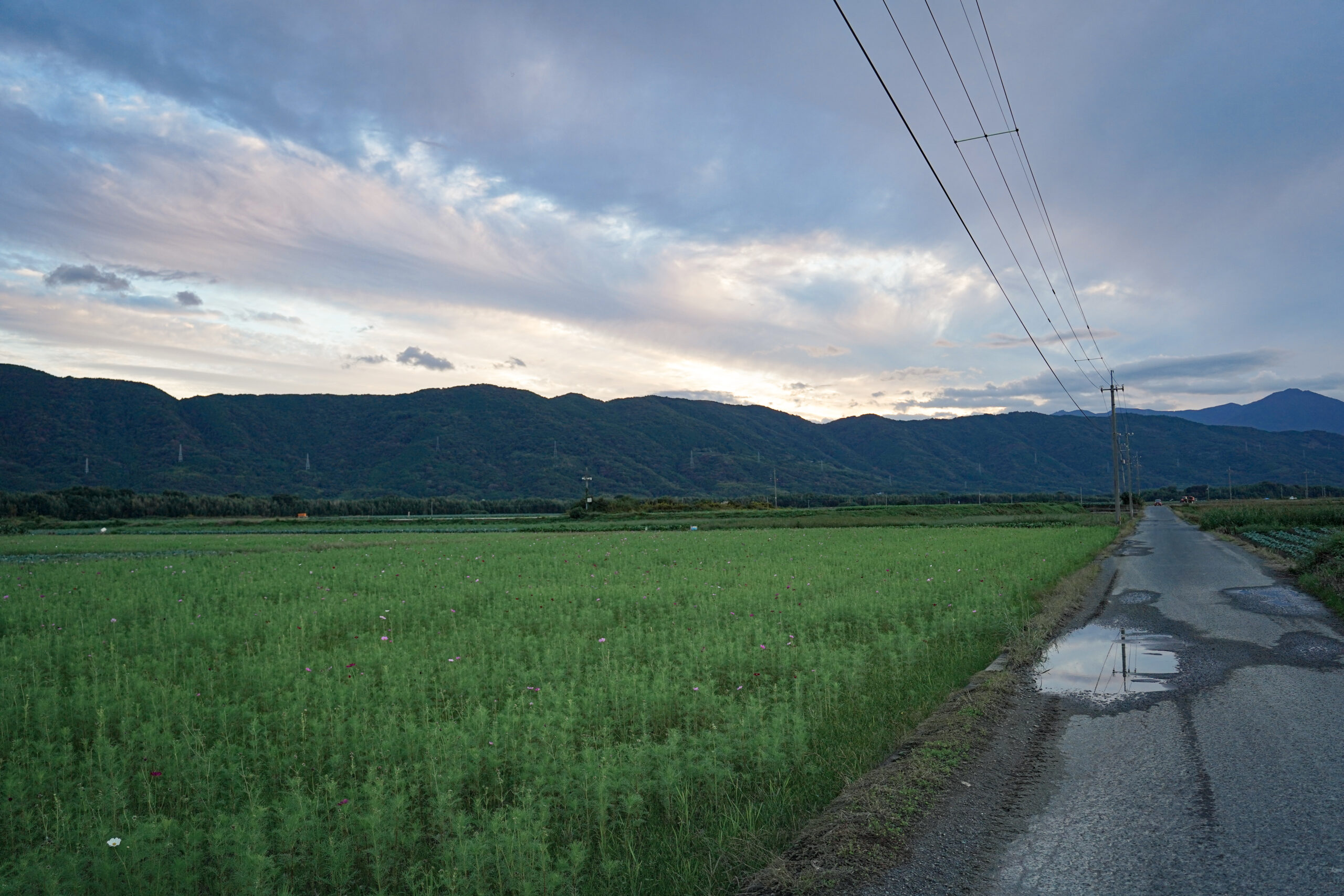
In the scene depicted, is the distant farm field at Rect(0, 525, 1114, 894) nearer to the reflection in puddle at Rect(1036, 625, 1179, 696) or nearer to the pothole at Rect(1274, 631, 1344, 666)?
the reflection in puddle at Rect(1036, 625, 1179, 696)

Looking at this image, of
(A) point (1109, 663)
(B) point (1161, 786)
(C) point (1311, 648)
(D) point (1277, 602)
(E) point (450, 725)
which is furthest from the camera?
(D) point (1277, 602)

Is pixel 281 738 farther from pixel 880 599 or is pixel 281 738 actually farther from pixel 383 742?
pixel 880 599

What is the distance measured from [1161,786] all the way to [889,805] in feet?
7.48

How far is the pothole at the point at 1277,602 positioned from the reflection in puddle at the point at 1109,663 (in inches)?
166

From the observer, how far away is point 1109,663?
32.8ft

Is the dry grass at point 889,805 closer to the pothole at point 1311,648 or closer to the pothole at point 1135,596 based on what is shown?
the pothole at point 1311,648

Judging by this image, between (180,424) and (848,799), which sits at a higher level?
(180,424)

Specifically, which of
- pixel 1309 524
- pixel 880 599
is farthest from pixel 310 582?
pixel 1309 524

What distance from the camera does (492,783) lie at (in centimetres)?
591

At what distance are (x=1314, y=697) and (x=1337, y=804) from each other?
12.5ft

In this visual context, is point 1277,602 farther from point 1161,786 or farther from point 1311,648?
point 1161,786

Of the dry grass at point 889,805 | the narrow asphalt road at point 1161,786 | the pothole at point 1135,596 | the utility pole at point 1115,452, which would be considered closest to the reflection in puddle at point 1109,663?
→ the narrow asphalt road at point 1161,786

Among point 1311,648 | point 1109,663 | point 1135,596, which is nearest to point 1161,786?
point 1109,663

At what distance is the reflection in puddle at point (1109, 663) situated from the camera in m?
8.70
